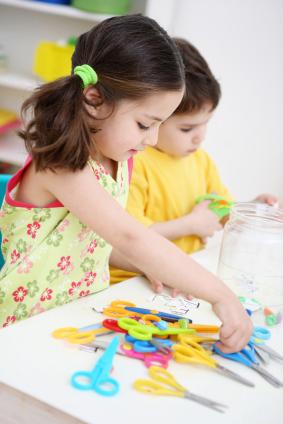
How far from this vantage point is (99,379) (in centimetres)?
71

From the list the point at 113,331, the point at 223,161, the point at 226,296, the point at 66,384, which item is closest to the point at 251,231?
the point at 226,296

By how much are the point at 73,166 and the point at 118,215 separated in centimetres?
10

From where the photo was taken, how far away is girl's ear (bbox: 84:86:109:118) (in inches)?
38.0

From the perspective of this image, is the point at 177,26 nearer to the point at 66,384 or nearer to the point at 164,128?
the point at 164,128

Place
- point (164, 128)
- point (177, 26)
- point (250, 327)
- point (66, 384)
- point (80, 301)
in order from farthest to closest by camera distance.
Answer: point (177, 26) → point (164, 128) → point (80, 301) → point (250, 327) → point (66, 384)

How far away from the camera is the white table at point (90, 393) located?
2.21 ft

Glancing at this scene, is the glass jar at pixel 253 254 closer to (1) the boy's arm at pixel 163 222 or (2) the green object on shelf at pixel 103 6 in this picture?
(1) the boy's arm at pixel 163 222

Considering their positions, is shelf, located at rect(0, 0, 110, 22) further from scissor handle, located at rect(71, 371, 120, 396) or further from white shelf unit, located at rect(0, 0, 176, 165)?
scissor handle, located at rect(71, 371, 120, 396)

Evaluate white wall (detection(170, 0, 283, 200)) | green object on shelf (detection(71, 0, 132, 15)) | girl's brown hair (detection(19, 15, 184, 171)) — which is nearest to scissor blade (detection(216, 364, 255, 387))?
girl's brown hair (detection(19, 15, 184, 171))

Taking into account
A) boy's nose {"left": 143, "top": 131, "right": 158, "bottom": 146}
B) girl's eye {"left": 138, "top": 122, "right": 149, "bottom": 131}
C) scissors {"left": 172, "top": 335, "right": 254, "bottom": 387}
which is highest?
girl's eye {"left": 138, "top": 122, "right": 149, "bottom": 131}

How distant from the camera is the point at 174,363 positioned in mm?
800

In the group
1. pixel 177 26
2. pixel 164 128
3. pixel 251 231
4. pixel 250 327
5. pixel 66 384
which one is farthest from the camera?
pixel 177 26

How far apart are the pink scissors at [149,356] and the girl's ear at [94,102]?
1.25 ft

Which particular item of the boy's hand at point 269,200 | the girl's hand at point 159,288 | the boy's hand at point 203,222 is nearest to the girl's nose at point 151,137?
the girl's hand at point 159,288
